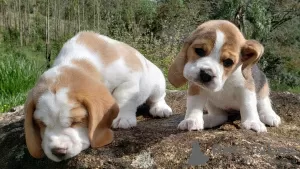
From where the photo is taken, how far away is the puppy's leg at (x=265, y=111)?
4.27 metres

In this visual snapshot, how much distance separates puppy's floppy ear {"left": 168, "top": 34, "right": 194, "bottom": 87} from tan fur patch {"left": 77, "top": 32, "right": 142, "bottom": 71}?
0.63 meters

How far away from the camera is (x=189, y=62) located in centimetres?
366

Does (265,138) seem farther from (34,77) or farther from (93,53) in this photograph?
(34,77)

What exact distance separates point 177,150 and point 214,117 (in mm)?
790

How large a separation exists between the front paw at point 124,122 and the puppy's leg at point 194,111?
433 mm

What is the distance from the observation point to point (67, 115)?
337 cm

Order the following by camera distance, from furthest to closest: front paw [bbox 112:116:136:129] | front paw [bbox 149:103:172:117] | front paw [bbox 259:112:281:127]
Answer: front paw [bbox 149:103:172:117]
front paw [bbox 259:112:281:127]
front paw [bbox 112:116:136:129]

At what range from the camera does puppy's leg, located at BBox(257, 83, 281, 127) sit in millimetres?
4273

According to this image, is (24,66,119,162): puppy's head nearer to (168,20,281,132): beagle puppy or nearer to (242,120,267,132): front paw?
(168,20,281,132): beagle puppy

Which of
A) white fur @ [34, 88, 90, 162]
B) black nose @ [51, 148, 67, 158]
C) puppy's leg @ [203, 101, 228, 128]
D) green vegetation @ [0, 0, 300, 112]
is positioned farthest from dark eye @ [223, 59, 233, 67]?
green vegetation @ [0, 0, 300, 112]

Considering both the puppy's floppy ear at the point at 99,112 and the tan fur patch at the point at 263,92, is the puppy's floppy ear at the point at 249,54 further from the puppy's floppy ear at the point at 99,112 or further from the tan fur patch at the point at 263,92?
the puppy's floppy ear at the point at 99,112

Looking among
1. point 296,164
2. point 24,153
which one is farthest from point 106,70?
point 296,164

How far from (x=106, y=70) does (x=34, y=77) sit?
16.4 ft

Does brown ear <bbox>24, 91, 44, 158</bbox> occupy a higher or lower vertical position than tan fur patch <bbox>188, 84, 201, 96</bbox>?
lower
